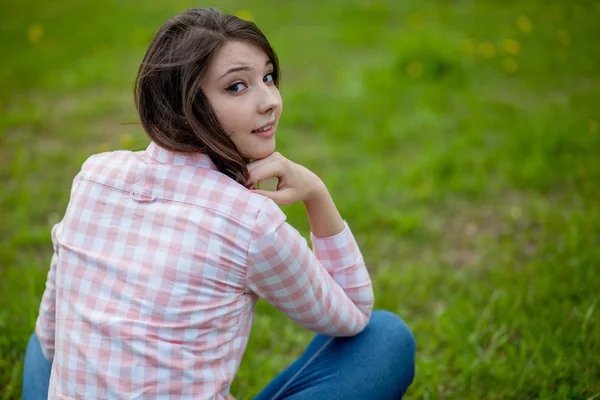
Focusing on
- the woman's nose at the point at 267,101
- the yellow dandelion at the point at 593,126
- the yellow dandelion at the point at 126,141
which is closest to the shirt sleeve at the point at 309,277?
the woman's nose at the point at 267,101

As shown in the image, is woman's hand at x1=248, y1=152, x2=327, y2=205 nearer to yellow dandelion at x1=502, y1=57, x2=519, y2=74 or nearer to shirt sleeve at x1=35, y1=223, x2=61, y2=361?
shirt sleeve at x1=35, y1=223, x2=61, y2=361

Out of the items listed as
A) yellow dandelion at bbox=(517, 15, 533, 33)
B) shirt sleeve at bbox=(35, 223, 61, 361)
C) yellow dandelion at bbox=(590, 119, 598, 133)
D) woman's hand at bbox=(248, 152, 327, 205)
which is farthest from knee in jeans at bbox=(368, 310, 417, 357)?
yellow dandelion at bbox=(517, 15, 533, 33)

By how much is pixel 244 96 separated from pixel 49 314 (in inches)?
28.7

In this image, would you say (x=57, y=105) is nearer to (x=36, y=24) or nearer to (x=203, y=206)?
(x=36, y=24)

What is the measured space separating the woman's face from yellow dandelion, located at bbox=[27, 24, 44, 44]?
463cm

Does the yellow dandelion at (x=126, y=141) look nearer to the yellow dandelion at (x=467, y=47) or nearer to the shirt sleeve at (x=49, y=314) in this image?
the shirt sleeve at (x=49, y=314)

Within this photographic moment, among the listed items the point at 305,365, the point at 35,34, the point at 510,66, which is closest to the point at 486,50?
the point at 510,66

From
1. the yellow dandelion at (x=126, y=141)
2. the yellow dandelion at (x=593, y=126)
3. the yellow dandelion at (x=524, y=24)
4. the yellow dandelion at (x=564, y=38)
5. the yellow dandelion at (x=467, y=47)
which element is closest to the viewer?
the yellow dandelion at (x=126, y=141)

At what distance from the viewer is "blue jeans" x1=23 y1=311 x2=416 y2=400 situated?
1.58 metres

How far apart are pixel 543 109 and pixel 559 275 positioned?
6.26 ft

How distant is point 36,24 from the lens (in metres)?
6.05

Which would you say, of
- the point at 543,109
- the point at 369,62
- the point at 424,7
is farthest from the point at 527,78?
the point at 424,7

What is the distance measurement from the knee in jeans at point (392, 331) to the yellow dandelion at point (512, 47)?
399 cm

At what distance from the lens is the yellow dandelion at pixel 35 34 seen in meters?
5.44
